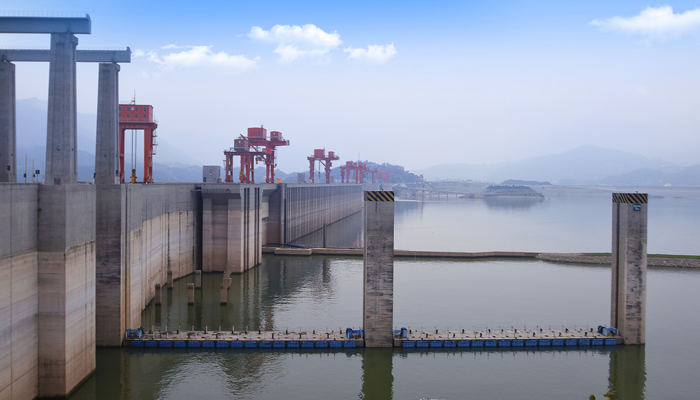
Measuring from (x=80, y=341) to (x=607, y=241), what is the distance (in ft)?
252

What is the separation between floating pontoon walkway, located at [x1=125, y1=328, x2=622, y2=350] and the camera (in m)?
26.7

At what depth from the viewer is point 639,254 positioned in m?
27.6

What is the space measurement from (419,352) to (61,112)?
768 inches

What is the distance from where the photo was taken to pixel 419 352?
26.7 meters

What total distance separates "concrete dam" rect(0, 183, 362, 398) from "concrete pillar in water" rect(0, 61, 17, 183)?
437 centimetres

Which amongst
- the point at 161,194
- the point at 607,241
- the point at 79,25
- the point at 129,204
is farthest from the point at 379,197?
the point at 607,241

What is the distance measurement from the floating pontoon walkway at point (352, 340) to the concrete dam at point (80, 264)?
8.41 feet

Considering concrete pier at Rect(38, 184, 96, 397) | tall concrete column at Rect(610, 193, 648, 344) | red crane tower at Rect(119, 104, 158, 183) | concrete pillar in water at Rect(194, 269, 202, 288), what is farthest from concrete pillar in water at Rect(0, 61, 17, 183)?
tall concrete column at Rect(610, 193, 648, 344)

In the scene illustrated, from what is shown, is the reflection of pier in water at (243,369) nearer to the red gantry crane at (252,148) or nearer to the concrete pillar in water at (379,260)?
the concrete pillar in water at (379,260)

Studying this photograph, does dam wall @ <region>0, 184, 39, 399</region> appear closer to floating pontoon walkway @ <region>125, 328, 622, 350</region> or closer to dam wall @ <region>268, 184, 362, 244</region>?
floating pontoon walkway @ <region>125, 328, 622, 350</region>

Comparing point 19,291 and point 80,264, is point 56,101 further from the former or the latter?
point 19,291

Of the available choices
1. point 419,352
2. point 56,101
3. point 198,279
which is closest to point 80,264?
point 56,101

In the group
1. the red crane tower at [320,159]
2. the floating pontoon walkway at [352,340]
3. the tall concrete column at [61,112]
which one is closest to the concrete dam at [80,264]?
the tall concrete column at [61,112]

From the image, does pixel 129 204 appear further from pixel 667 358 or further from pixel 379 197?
pixel 667 358
